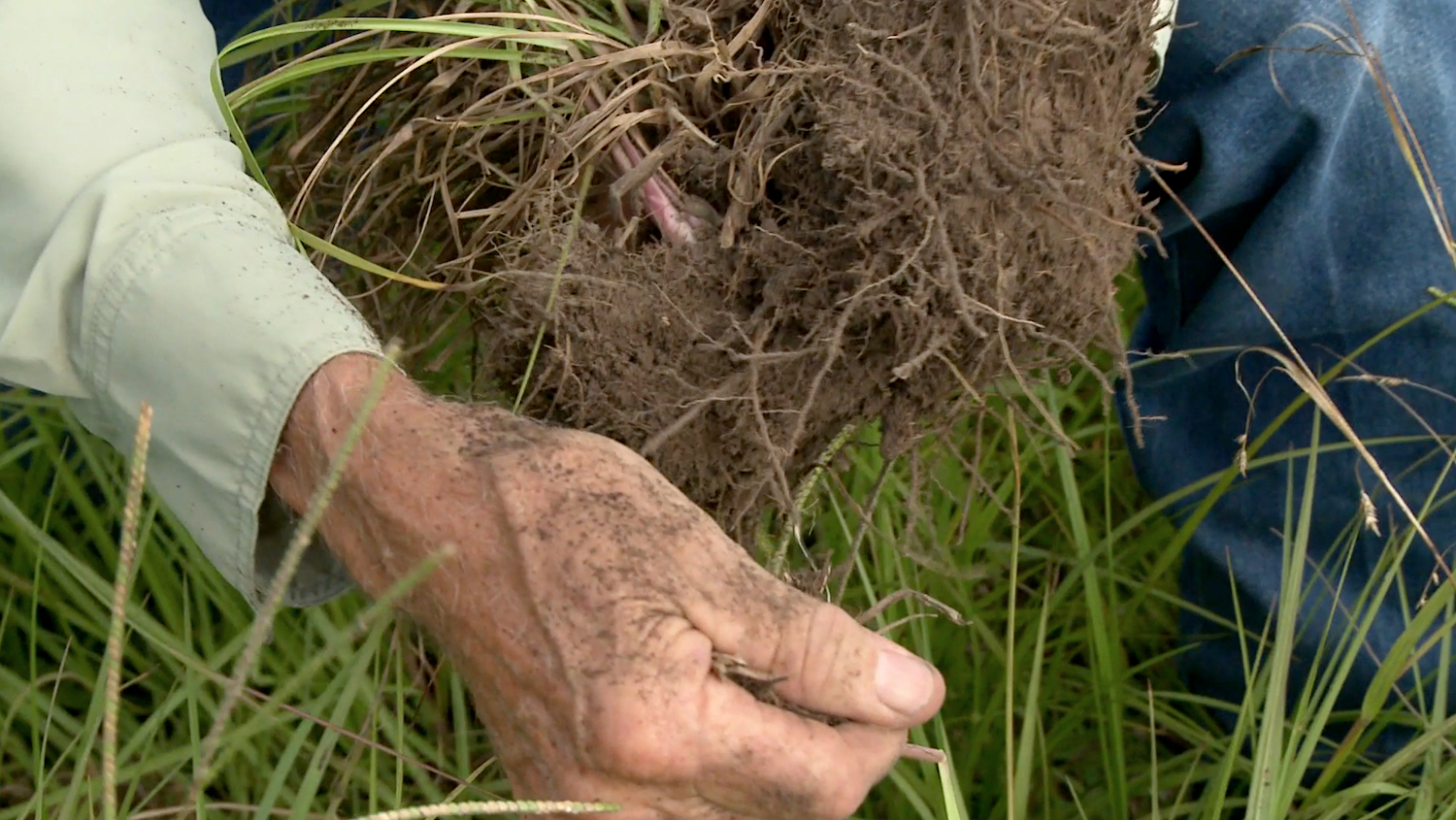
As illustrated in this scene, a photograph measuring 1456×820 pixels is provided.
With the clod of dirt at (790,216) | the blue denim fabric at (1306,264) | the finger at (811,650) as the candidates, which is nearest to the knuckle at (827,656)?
the finger at (811,650)

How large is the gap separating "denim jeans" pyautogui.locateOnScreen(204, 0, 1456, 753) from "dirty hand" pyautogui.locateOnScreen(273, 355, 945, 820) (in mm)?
422

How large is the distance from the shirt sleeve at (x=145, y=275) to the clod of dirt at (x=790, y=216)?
0.12 m

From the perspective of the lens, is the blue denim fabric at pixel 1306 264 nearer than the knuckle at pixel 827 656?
No

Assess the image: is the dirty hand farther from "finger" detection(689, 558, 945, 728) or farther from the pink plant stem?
the pink plant stem

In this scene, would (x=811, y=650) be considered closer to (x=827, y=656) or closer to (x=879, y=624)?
(x=827, y=656)

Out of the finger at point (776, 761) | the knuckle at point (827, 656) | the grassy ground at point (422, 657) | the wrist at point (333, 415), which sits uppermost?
the wrist at point (333, 415)

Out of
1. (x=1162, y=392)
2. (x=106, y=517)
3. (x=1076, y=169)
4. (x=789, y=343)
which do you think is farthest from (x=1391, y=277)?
(x=106, y=517)

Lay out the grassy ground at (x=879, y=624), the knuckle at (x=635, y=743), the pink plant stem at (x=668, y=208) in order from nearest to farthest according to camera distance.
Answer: the knuckle at (x=635, y=743), the pink plant stem at (x=668, y=208), the grassy ground at (x=879, y=624)

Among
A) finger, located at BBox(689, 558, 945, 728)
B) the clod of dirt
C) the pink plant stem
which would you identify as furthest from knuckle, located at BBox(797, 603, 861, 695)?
the pink plant stem

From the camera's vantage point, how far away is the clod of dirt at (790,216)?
690 millimetres

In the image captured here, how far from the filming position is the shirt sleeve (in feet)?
2.20

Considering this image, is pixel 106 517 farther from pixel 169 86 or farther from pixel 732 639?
pixel 732 639

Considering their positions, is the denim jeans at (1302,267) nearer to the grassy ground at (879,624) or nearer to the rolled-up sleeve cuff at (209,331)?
the grassy ground at (879,624)

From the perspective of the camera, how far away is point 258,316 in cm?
67
